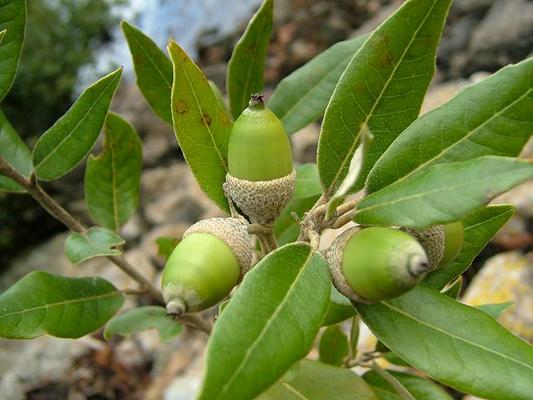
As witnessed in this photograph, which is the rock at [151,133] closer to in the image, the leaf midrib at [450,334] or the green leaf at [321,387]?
the green leaf at [321,387]

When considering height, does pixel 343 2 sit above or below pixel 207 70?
above

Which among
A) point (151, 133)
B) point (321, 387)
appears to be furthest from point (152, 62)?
point (151, 133)

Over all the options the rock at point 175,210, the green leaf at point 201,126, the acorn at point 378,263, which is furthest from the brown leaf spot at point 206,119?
the rock at point 175,210

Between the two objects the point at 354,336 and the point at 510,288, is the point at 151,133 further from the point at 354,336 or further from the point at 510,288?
the point at 354,336

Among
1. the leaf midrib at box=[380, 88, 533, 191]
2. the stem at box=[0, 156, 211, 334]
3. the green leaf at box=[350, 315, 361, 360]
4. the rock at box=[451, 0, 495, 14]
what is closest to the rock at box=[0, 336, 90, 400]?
the stem at box=[0, 156, 211, 334]

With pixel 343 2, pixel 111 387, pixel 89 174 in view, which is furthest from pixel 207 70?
pixel 89 174

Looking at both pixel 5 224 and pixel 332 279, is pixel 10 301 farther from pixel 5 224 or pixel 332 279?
pixel 5 224
